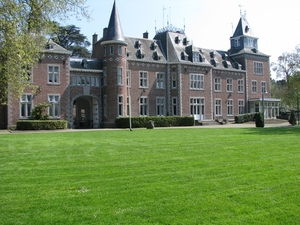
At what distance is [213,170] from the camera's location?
26.5ft

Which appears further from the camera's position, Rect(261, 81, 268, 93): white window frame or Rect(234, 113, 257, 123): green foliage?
Rect(261, 81, 268, 93): white window frame

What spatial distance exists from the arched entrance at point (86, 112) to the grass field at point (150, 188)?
26.6m

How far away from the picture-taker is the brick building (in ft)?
107

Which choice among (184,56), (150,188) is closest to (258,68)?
(184,56)

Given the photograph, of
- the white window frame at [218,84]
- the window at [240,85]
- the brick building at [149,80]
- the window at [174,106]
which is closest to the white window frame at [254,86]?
the brick building at [149,80]

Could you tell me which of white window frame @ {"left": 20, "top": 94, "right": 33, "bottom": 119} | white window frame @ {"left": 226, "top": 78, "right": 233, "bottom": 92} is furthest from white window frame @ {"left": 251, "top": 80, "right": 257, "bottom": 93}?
white window frame @ {"left": 20, "top": 94, "right": 33, "bottom": 119}

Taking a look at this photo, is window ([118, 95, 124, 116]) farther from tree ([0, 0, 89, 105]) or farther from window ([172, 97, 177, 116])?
tree ([0, 0, 89, 105])

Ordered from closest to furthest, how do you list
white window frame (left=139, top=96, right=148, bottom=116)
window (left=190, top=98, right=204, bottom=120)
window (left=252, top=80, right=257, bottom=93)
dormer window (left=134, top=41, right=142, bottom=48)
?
1. white window frame (left=139, top=96, right=148, bottom=116)
2. dormer window (left=134, top=41, right=142, bottom=48)
3. window (left=190, top=98, right=204, bottom=120)
4. window (left=252, top=80, right=257, bottom=93)

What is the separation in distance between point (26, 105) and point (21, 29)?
67.5 feet

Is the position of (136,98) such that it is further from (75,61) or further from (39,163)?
(39,163)

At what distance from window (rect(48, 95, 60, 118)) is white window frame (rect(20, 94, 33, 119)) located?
183 centimetres

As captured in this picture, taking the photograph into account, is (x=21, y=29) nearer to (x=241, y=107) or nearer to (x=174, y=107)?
(x=174, y=107)

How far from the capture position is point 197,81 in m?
41.4

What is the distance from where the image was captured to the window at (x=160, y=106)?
1542 inches
